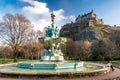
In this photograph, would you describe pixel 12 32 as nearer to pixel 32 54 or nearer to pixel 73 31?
pixel 32 54

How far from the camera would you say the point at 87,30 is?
95.7 m

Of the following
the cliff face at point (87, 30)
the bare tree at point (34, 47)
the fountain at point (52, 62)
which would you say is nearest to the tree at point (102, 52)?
the bare tree at point (34, 47)

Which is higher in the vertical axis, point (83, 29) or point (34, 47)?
point (83, 29)

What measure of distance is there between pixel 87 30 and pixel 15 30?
61.9 meters

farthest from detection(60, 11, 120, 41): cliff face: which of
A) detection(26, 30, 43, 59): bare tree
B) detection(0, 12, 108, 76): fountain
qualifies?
detection(0, 12, 108, 76): fountain

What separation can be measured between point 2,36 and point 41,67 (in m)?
23.3

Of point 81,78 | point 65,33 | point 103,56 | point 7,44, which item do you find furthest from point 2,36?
point 65,33

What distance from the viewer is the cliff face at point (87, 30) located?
302 feet

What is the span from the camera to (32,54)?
1975 inches

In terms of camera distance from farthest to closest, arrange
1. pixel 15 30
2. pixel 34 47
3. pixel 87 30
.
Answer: pixel 87 30, pixel 34 47, pixel 15 30

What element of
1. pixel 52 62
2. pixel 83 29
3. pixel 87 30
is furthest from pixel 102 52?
pixel 83 29

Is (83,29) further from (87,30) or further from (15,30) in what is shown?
(15,30)

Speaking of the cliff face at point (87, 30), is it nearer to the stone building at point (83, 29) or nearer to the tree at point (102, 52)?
the stone building at point (83, 29)

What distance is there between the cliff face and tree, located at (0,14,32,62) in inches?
2116
